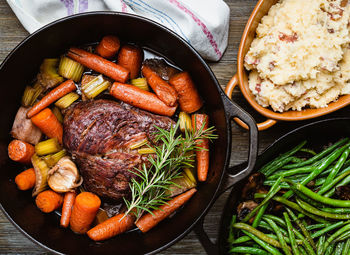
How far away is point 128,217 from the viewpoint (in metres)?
2.35

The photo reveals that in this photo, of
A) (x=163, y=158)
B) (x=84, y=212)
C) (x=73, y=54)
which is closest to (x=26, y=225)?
(x=84, y=212)

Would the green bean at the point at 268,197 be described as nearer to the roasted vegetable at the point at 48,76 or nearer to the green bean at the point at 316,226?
the green bean at the point at 316,226

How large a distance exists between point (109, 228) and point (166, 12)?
166 centimetres

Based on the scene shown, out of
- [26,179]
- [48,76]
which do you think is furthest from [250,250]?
[48,76]

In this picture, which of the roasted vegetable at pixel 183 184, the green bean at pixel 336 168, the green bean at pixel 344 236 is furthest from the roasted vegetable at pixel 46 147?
the green bean at pixel 344 236

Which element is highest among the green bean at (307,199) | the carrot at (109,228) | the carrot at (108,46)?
the carrot at (108,46)

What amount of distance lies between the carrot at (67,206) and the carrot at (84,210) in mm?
54

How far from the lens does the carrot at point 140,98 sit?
233cm

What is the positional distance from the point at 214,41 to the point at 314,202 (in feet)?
4.67

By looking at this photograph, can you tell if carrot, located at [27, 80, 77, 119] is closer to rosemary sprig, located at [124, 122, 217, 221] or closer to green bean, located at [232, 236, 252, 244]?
rosemary sprig, located at [124, 122, 217, 221]

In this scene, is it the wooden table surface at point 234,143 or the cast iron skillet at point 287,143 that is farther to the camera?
the wooden table surface at point 234,143

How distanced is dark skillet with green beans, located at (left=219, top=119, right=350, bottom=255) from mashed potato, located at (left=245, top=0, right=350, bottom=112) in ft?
0.81

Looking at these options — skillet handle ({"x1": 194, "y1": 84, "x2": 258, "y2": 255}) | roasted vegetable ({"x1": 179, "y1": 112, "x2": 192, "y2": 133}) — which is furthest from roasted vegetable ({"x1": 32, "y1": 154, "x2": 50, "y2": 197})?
skillet handle ({"x1": 194, "y1": 84, "x2": 258, "y2": 255})

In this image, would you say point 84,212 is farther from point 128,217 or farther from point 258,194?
point 258,194
